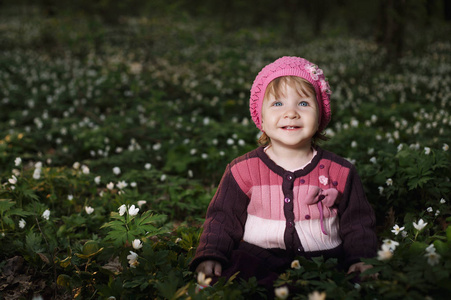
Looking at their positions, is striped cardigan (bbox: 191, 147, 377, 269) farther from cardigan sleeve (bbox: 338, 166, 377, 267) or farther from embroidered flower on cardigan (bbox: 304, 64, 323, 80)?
embroidered flower on cardigan (bbox: 304, 64, 323, 80)

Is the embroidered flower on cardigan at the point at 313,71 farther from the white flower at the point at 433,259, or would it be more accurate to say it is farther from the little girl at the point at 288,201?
the white flower at the point at 433,259

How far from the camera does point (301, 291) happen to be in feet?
6.75

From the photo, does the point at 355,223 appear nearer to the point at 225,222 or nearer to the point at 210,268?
the point at 225,222

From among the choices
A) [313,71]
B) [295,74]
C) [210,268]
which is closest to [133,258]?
[210,268]

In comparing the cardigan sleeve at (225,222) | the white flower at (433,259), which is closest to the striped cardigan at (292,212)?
the cardigan sleeve at (225,222)

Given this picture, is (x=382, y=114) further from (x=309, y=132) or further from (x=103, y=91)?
(x=103, y=91)

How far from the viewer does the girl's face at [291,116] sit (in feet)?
7.93

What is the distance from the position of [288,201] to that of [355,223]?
49 centimetres

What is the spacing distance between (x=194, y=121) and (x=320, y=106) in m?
4.34

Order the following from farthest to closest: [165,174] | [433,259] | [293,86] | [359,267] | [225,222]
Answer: [165,174] < [225,222] < [293,86] < [359,267] < [433,259]

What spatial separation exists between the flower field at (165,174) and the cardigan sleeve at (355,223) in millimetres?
169

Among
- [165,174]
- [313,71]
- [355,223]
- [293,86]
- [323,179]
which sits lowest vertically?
[165,174]

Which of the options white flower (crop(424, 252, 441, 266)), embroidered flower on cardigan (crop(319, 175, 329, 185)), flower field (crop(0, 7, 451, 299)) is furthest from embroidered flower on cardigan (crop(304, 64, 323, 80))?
white flower (crop(424, 252, 441, 266))

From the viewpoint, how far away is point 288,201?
2.44m
